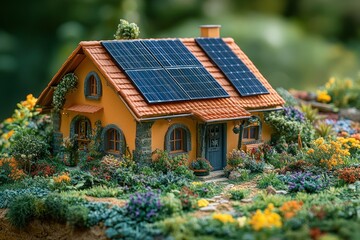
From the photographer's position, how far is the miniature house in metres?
23.6

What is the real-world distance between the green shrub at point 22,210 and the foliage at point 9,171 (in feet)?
8.50

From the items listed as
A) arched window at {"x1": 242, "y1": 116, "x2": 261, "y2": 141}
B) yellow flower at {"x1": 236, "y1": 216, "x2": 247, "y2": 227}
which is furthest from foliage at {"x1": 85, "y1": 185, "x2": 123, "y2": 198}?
arched window at {"x1": 242, "y1": 116, "x2": 261, "y2": 141}

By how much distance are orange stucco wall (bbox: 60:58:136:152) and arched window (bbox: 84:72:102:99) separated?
0.38 ft

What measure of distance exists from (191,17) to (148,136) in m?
10.6

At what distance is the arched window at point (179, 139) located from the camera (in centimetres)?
2416

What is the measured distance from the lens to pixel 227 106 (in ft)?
81.3

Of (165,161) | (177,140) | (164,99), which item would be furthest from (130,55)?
(165,161)

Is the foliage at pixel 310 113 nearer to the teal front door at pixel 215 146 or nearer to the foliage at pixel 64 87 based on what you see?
the teal front door at pixel 215 146

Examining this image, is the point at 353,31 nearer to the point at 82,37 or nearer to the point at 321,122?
the point at 321,122

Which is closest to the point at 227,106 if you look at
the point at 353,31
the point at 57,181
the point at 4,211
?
the point at 57,181

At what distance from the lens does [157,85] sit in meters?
24.0

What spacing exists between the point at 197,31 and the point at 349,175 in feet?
35.6

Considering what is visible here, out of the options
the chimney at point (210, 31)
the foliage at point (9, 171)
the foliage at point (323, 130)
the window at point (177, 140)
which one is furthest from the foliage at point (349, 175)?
the foliage at point (9, 171)

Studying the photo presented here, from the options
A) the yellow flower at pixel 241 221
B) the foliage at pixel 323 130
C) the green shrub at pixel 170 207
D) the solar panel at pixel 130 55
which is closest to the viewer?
the yellow flower at pixel 241 221
